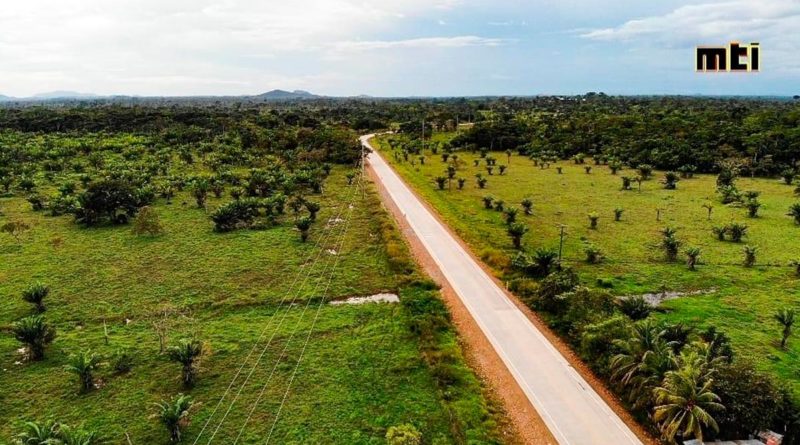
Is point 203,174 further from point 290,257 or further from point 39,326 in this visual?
point 39,326

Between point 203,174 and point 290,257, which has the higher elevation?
point 203,174

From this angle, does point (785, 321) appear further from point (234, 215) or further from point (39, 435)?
point (234, 215)

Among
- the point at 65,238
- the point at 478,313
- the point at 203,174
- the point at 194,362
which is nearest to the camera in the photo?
the point at 194,362

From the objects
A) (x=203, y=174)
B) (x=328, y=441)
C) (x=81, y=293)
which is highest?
(x=203, y=174)

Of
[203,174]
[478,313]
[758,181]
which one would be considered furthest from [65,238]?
[758,181]

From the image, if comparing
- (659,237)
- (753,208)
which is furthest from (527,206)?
(753,208)
